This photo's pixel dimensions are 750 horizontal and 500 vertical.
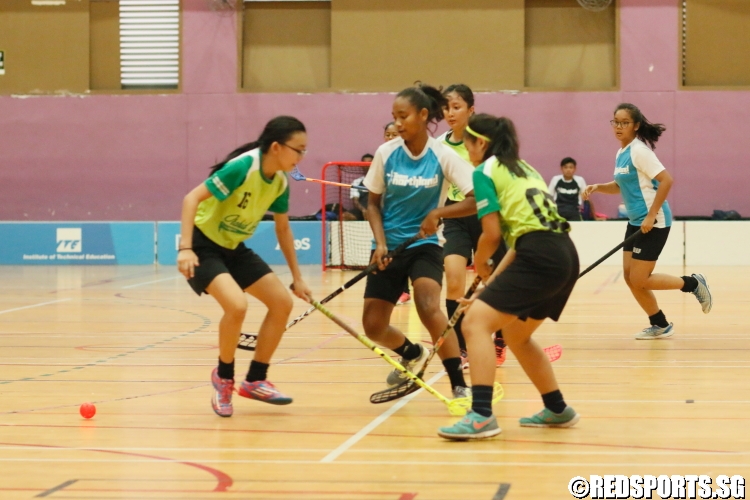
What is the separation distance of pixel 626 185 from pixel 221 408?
154 inches

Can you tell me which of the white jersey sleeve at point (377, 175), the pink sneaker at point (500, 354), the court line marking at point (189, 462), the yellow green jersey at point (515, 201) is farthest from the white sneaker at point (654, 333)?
the court line marking at point (189, 462)

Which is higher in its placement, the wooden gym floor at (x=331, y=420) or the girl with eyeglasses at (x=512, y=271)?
the girl with eyeglasses at (x=512, y=271)

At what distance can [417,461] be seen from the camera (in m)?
4.03

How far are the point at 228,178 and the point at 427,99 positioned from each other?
43.2 inches

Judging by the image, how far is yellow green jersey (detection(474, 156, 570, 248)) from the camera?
4.41 meters

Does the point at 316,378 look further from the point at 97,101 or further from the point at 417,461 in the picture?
the point at 97,101

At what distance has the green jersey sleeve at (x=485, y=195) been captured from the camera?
4.43 m

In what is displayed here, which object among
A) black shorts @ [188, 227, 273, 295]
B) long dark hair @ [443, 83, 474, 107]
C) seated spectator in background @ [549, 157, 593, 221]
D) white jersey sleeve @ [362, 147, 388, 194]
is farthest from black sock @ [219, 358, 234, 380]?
seated spectator in background @ [549, 157, 593, 221]

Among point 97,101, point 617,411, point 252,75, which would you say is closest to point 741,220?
point 252,75

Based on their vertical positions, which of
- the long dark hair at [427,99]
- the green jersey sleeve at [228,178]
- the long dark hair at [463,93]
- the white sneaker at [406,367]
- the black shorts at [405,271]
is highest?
the long dark hair at [463,93]

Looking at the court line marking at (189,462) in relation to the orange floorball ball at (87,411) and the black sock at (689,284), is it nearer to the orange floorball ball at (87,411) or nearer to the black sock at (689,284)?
the orange floorball ball at (87,411)

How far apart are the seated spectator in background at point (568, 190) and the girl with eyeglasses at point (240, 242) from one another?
37.4 feet

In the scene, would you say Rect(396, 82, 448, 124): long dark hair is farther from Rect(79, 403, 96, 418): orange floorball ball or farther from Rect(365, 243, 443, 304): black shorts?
Rect(79, 403, 96, 418): orange floorball ball

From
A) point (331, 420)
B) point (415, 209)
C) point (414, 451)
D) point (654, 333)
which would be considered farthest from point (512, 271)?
point (654, 333)
